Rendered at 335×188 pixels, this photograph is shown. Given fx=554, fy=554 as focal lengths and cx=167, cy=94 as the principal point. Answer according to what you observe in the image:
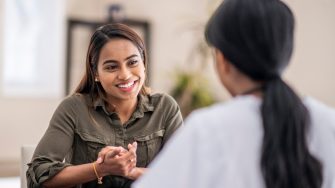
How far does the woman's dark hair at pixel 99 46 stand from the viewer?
1.78 meters

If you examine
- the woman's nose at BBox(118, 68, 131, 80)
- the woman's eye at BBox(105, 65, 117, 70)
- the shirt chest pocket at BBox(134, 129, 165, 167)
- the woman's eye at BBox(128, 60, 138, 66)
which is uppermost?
the woman's eye at BBox(128, 60, 138, 66)

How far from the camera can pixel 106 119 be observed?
183 centimetres

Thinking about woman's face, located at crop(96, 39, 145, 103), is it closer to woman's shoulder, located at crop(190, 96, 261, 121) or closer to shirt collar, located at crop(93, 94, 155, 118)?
shirt collar, located at crop(93, 94, 155, 118)

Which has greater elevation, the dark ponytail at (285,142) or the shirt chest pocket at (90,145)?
the dark ponytail at (285,142)

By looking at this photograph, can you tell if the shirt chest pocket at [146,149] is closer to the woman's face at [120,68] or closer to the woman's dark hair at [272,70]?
the woman's face at [120,68]

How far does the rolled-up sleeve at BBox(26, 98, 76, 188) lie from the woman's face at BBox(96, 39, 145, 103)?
0.15 meters

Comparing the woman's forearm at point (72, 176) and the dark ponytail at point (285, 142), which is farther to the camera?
the woman's forearm at point (72, 176)

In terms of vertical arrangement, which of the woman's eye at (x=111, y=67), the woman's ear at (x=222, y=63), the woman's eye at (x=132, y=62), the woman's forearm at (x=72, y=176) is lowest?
the woman's forearm at (x=72, y=176)

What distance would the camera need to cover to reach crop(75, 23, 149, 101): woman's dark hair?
1.78 m

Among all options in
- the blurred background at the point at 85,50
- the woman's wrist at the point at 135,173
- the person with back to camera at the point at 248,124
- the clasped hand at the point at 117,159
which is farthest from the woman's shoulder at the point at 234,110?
the blurred background at the point at 85,50

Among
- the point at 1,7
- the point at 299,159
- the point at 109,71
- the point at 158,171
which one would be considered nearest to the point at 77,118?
the point at 109,71

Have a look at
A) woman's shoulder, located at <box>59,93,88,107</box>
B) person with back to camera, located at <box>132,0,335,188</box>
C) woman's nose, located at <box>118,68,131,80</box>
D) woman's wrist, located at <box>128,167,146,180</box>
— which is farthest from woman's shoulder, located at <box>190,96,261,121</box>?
woman's shoulder, located at <box>59,93,88,107</box>

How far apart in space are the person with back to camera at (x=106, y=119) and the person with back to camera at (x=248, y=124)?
2.04 feet

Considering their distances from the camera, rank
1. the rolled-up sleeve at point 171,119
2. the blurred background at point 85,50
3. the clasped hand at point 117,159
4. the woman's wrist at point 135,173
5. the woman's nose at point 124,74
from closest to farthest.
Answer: the clasped hand at point 117,159 < the woman's wrist at point 135,173 < the woman's nose at point 124,74 < the rolled-up sleeve at point 171,119 < the blurred background at point 85,50
